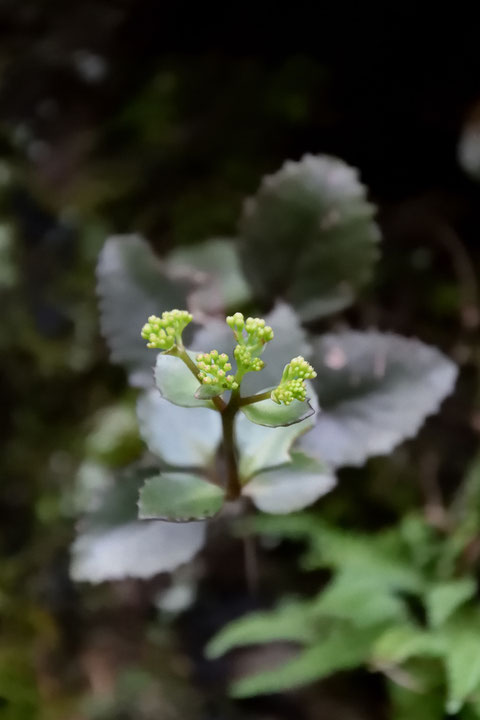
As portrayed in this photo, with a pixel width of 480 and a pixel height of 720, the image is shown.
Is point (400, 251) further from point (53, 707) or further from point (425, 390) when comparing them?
point (53, 707)

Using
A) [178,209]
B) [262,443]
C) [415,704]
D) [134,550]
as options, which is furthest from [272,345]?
[178,209]

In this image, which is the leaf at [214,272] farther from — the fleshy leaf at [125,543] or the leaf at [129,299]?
the fleshy leaf at [125,543]

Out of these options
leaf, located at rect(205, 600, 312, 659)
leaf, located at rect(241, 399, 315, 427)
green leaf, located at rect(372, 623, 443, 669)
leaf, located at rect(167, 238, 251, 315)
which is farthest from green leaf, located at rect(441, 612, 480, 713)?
leaf, located at rect(167, 238, 251, 315)

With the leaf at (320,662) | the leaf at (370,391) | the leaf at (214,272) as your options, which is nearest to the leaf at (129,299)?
the leaf at (214,272)

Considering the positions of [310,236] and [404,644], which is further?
[310,236]

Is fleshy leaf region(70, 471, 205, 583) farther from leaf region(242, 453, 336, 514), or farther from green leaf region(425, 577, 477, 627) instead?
green leaf region(425, 577, 477, 627)

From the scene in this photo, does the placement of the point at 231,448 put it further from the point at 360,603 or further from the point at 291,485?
the point at 360,603
